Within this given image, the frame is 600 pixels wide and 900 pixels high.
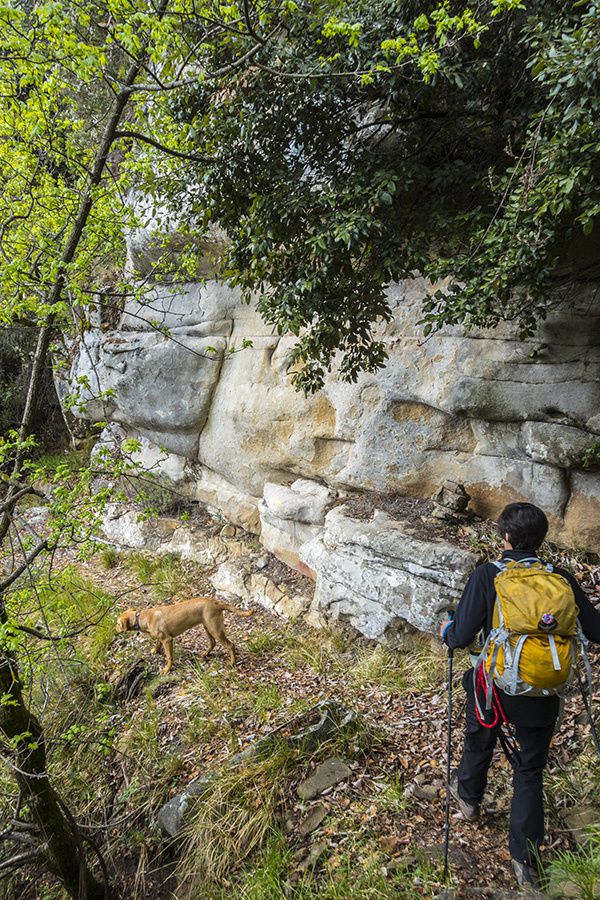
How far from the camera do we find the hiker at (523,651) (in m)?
2.67

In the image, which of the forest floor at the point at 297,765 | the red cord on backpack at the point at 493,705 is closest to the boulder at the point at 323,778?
the forest floor at the point at 297,765

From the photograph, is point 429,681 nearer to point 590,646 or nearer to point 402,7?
point 590,646

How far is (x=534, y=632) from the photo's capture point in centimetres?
268

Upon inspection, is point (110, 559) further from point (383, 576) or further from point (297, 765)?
point (297, 765)

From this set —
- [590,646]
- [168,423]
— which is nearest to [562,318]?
[590,646]

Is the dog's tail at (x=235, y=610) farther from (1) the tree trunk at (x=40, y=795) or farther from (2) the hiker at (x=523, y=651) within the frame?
(2) the hiker at (x=523, y=651)

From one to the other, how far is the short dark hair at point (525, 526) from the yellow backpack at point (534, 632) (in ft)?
0.52

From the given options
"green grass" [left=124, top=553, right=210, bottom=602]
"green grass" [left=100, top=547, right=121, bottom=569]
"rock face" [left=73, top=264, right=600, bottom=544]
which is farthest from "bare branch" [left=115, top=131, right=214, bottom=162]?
"green grass" [left=100, top=547, right=121, bottom=569]

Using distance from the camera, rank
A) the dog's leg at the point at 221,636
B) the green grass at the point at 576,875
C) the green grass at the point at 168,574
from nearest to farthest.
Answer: the green grass at the point at 576,875 → the dog's leg at the point at 221,636 → the green grass at the point at 168,574

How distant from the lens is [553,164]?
3332mm

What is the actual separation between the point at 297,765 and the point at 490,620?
2169mm

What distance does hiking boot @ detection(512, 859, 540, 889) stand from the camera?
9.29ft

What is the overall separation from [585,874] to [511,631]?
1.23 metres

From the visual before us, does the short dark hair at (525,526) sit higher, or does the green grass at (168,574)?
the short dark hair at (525,526)
